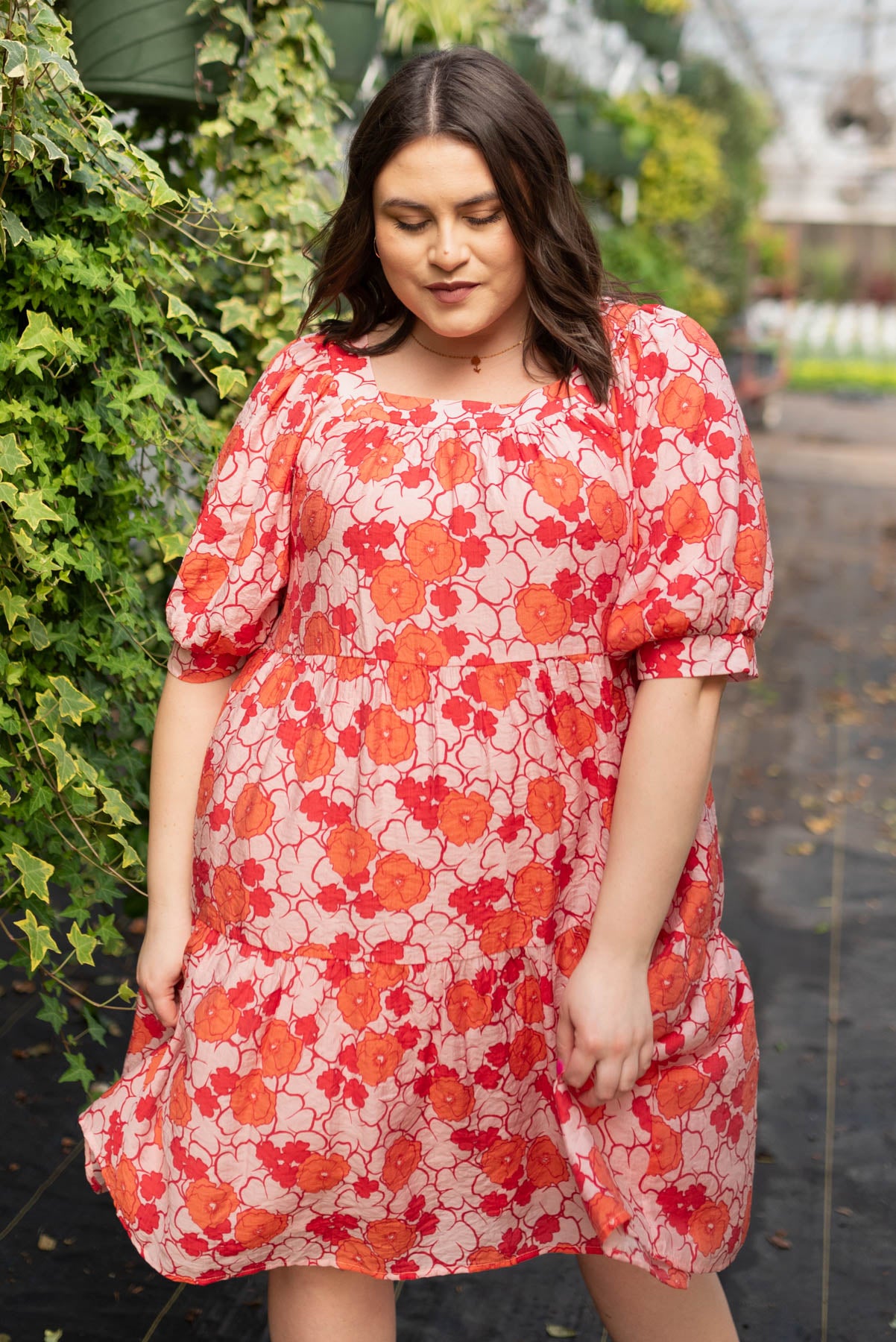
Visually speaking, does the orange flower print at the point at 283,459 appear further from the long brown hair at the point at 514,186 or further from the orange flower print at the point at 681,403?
the orange flower print at the point at 681,403

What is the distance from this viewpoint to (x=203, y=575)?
148cm

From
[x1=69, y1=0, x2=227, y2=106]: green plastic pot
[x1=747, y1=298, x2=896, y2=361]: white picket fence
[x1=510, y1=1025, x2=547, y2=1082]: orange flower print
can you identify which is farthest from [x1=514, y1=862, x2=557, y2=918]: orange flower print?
[x1=747, y1=298, x2=896, y2=361]: white picket fence

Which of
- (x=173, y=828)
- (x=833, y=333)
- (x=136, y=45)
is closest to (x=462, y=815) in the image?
(x=173, y=828)

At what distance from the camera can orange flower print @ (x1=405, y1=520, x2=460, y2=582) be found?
1.35 metres

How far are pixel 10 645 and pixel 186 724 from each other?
13.7 inches

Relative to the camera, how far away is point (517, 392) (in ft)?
4.65

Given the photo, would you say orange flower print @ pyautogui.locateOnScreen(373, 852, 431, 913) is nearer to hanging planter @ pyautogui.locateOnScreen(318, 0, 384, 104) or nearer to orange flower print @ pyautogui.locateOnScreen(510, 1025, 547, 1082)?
orange flower print @ pyautogui.locateOnScreen(510, 1025, 547, 1082)

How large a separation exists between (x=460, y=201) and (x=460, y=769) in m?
0.50

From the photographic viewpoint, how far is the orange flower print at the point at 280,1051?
139 centimetres

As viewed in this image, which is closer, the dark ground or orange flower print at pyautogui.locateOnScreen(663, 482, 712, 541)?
orange flower print at pyautogui.locateOnScreen(663, 482, 712, 541)

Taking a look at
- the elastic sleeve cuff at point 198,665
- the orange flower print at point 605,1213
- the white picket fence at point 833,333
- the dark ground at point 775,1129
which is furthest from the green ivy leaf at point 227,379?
the white picket fence at point 833,333

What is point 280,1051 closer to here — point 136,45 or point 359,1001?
point 359,1001

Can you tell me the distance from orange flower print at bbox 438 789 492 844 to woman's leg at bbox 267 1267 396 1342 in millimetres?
448

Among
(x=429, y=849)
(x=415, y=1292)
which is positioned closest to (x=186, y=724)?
(x=429, y=849)
